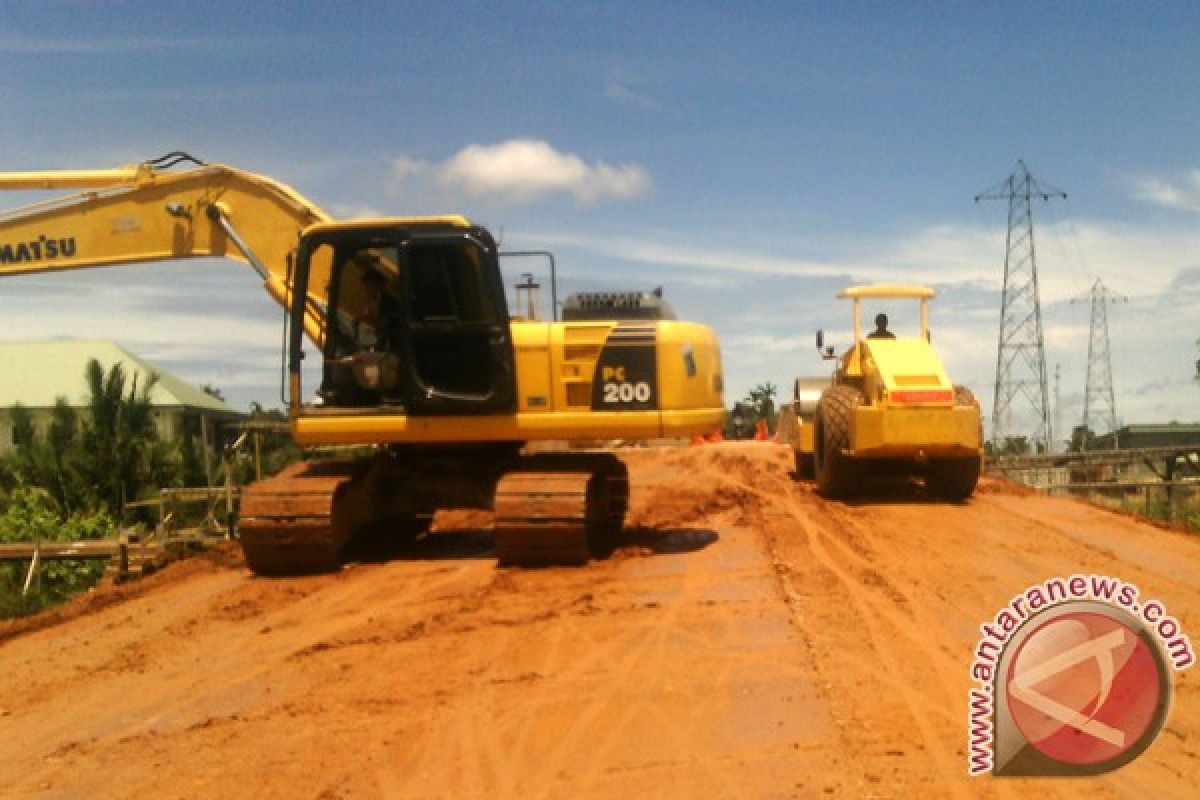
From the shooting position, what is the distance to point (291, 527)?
35.3 feet

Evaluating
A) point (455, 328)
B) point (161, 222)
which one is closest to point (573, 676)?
point (455, 328)

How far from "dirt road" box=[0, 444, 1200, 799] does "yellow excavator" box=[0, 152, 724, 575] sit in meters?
0.51

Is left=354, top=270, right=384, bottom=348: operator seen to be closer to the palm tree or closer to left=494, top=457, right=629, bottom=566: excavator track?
left=494, top=457, right=629, bottom=566: excavator track

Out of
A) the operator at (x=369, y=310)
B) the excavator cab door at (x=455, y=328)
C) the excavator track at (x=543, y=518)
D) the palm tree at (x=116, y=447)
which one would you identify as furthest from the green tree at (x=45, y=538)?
the excavator track at (x=543, y=518)

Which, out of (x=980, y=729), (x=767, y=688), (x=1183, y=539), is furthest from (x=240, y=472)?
(x=980, y=729)

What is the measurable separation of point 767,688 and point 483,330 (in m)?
5.71

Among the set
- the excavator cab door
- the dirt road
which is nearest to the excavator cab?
the excavator cab door

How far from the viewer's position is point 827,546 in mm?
10992

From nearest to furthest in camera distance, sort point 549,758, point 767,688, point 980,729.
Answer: point 980,729 → point 549,758 → point 767,688

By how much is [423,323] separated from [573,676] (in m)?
5.18

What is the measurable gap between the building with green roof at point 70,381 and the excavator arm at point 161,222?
81.0 feet

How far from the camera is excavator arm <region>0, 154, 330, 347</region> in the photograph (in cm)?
1253

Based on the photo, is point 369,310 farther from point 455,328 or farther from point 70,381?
point 70,381

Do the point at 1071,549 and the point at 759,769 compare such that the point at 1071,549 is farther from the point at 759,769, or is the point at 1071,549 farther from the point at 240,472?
the point at 240,472
